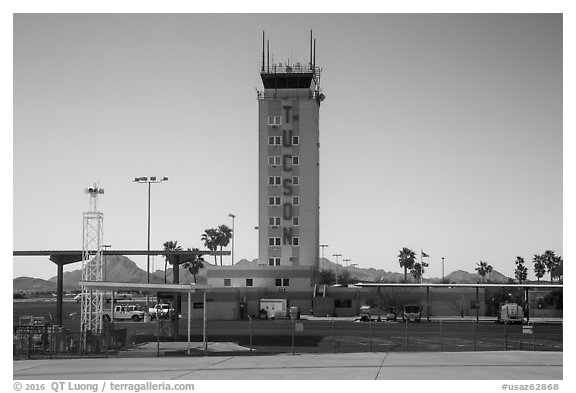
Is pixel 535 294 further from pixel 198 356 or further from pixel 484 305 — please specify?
pixel 198 356

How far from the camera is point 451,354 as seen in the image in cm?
4147

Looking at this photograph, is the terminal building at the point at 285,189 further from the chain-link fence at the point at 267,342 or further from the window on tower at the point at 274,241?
the chain-link fence at the point at 267,342

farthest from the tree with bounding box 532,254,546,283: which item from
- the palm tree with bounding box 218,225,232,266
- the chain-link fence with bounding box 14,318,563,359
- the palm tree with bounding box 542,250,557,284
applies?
the chain-link fence with bounding box 14,318,563,359

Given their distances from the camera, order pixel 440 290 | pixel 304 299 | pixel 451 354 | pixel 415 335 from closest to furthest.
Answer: pixel 451 354, pixel 415 335, pixel 304 299, pixel 440 290

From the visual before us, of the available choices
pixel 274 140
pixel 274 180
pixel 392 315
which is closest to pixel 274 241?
pixel 274 180

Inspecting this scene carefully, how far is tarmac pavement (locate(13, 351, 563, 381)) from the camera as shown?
101 ft

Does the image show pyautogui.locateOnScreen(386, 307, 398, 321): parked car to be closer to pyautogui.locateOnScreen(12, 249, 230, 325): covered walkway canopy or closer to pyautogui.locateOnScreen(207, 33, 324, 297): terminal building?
pyautogui.locateOnScreen(207, 33, 324, 297): terminal building

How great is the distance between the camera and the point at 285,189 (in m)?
111

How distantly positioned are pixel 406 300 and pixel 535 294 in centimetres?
2451

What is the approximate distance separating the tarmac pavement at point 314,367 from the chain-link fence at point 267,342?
3.19m

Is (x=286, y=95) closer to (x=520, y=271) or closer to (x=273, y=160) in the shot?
(x=273, y=160)

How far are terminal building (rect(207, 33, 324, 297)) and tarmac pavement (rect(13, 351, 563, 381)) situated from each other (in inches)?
2743
